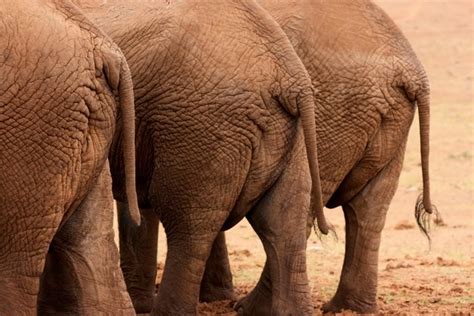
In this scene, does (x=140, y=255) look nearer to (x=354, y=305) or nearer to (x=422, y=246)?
(x=354, y=305)

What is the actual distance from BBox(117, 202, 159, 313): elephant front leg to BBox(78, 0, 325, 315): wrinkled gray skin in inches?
36.3

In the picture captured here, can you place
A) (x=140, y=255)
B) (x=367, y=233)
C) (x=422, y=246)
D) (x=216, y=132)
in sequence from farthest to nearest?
(x=422, y=246)
(x=367, y=233)
(x=140, y=255)
(x=216, y=132)

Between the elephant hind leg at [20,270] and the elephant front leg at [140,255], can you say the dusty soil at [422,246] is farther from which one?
the elephant hind leg at [20,270]

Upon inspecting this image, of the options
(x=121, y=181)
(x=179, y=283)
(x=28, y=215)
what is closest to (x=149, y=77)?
(x=121, y=181)

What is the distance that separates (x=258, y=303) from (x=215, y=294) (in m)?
1.13

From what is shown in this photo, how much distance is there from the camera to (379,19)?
8109 mm

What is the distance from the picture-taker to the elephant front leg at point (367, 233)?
8.32 m

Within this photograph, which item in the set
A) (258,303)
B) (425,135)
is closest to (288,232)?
(258,303)

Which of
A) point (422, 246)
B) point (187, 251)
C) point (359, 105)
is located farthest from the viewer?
point (422, 246)

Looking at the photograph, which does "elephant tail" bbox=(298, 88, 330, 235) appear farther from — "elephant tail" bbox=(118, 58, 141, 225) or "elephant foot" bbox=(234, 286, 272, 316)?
"elephant tail" bbox=(118, 58, 141, 225)

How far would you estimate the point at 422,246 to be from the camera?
39.7 feet

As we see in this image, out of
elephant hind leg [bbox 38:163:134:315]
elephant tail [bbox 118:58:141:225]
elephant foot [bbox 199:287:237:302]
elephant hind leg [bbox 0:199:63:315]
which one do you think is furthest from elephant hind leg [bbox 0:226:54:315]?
elephant foot [bbox 199:287:237:302]

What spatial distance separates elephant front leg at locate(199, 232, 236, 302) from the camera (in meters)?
9.03

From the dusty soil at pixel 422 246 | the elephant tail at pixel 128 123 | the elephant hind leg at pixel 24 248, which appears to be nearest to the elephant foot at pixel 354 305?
the dusty soil at pixel 422 246
